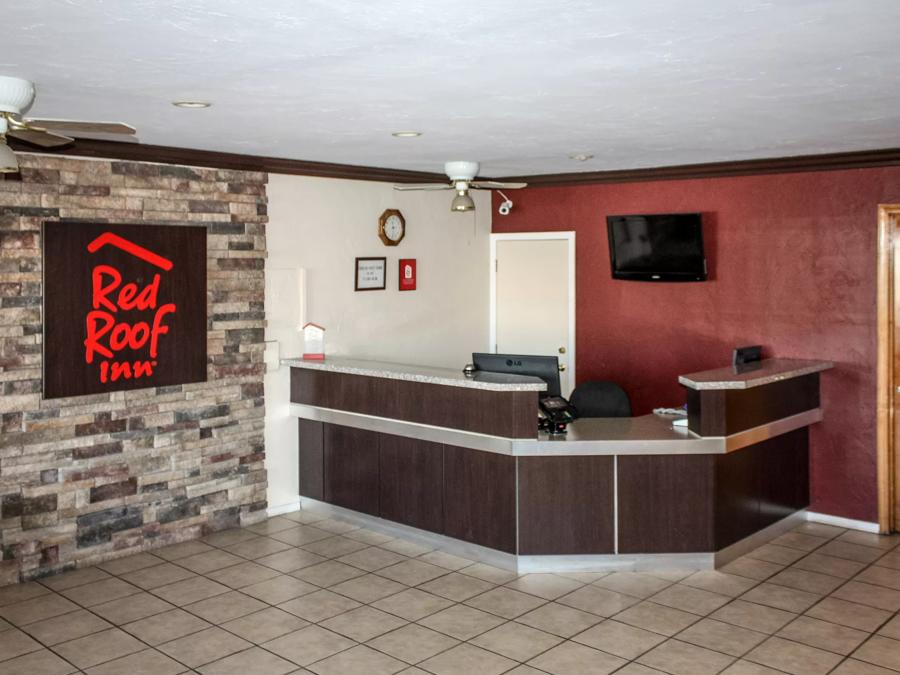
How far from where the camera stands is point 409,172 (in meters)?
7.09

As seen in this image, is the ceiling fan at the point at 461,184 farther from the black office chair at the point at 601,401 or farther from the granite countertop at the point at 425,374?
the black office chair at the point at 601,401

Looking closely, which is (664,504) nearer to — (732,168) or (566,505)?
(566,505)

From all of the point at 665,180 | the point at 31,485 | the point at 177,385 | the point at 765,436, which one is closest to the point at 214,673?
the point at 31,485

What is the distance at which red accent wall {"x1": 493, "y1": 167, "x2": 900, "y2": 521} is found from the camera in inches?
242

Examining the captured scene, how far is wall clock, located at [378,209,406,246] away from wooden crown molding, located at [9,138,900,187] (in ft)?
0.88

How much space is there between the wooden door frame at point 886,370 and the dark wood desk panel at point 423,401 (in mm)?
2482

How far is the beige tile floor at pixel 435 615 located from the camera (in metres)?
4.22

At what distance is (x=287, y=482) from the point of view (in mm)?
6734

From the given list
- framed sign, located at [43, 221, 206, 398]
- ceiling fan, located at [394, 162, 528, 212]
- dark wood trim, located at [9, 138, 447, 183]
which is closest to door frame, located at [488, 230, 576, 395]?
dark wood trim, located at [9, 138, 447, 183]

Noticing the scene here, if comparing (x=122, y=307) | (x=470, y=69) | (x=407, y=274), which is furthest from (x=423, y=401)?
(x=470, y=69)

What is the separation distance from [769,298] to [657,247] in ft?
2.88

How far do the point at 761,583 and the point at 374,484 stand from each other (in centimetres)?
255

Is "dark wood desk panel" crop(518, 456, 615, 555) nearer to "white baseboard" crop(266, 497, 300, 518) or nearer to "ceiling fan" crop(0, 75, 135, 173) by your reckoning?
"white baseboard" crop(266, 497, 300, 518)

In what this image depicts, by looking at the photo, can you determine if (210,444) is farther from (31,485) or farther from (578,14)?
(578,14)
